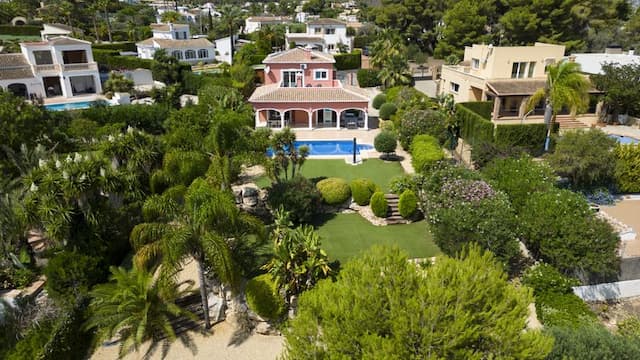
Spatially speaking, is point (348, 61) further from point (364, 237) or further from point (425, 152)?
point (364, 237)

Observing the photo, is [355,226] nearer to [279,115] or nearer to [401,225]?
[401,225]

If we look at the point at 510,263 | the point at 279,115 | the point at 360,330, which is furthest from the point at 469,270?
the point at 279,115

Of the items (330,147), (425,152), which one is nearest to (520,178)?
(425,152)

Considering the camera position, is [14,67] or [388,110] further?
[14,67]

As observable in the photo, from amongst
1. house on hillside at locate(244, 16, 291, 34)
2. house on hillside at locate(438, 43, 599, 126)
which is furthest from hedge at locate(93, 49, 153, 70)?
house on hillside at locate(244, 16, 291, 34)

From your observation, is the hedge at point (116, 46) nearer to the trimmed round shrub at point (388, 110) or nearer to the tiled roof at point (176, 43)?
the tiled roof at point (176, 43)

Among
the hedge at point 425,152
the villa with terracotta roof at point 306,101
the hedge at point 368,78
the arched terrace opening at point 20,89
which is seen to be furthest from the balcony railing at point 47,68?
the hedge at point 425,152
